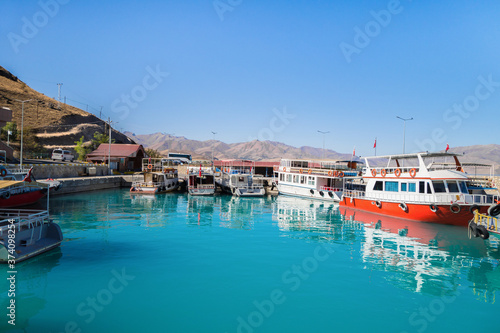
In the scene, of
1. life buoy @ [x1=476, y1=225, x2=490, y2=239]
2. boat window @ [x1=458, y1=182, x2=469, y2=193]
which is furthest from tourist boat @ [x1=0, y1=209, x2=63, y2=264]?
boat window @ [x1=458, y1=182, x2=469, y2=193]

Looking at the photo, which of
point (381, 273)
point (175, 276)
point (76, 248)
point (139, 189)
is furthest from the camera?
point (139, 189)

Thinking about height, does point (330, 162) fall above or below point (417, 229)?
above

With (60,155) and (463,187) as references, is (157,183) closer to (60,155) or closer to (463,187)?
(60,155)

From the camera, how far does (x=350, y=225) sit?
26.0 metres

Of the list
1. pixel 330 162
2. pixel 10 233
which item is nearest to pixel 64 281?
pixel 10 233

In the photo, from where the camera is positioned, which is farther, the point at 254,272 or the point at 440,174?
the point at 440,174

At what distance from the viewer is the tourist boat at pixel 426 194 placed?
24125 millimetres

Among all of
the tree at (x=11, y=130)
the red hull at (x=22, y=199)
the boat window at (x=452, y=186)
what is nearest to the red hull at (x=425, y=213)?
the boat window at (x=452, y=186)

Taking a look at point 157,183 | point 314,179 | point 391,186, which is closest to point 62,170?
point 157,183

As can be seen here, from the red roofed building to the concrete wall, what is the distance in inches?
344

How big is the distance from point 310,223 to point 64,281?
18888mm

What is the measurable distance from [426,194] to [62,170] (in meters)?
45.2

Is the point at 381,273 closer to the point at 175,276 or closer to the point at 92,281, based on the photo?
the point at 175,276

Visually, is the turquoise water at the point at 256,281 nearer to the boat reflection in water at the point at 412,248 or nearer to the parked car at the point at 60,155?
the boat reflection in water at the point at 412,248
